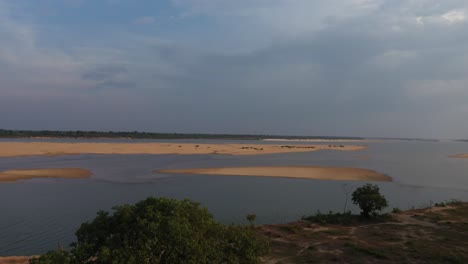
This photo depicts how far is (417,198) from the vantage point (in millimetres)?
24078

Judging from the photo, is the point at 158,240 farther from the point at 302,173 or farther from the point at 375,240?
the point at 302,173


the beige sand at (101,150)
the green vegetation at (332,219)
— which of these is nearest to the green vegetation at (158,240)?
the green vegetation at (332,219)

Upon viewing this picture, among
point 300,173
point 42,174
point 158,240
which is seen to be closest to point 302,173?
point 300,173

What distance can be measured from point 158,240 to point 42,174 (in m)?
29.3

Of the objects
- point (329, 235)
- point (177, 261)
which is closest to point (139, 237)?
point (177, 261)

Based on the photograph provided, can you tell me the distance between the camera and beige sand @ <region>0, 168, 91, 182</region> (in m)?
29.7

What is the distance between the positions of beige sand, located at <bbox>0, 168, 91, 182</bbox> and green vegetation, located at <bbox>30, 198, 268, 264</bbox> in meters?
25.8

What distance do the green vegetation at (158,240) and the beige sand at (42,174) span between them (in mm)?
25823

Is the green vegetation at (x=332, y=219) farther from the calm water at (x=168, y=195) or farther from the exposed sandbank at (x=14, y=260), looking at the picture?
the exposed sandbank at (x=14, y=260)

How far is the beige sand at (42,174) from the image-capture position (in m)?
29.7

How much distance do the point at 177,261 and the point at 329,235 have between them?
30.4 ft

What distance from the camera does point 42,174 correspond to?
3161 centimetres

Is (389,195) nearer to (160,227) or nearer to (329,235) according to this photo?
(329,235)

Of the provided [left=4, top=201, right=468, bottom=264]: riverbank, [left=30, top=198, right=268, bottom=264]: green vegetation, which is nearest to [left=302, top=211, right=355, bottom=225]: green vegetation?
[left=4, top=201, right=468, bottom=264]: riverbank
